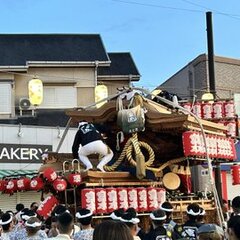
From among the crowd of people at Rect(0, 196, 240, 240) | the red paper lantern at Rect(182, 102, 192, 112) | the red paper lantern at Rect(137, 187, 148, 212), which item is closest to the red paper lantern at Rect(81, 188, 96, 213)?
the red paper lantern at Rect(137, 187, 148, 212)

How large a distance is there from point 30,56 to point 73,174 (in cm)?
1273

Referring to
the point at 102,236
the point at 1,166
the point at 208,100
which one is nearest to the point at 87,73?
the point at 1,166

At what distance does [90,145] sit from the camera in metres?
11.4

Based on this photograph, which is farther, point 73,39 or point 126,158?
point 73,39

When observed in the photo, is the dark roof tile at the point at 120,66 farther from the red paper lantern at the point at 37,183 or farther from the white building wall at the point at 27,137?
the red paper lantern at the point at 37,183

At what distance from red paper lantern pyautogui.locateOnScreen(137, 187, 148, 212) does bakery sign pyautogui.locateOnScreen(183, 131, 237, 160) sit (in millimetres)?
1177

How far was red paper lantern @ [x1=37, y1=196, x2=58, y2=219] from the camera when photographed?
1108 centimetres

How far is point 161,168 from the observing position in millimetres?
12703

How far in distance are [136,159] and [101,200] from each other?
130 cm

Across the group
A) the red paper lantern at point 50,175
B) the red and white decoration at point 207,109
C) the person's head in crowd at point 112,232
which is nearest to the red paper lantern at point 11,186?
the red paper lantern at point 50,175

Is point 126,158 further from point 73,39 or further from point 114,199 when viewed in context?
point 73,39

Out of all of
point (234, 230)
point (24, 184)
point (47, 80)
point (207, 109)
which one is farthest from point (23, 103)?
point (234, 230)

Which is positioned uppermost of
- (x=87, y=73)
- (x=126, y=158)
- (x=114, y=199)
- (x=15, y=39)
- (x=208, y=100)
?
(x=15, y=39)

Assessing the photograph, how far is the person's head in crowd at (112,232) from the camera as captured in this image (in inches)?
134
